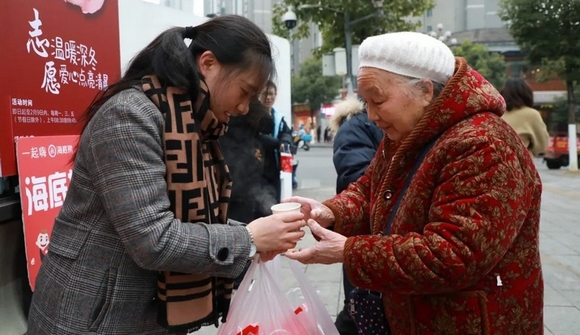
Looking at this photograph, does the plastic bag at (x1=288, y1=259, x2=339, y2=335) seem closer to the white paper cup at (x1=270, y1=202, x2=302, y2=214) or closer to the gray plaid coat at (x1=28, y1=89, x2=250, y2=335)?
the white paper cup at (x1=270, y1=202, x2=302, y2=214)

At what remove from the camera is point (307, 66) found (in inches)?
1741

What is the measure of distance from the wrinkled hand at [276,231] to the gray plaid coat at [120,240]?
5 cm

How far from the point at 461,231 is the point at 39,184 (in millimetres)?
2463

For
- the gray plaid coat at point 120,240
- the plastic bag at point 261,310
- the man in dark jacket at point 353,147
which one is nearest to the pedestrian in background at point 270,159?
the man in dark jacket at point 353,147

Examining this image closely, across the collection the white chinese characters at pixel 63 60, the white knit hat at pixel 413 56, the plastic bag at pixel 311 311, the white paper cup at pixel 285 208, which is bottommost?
the plastic bag at pixel 311 311

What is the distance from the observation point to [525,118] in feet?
13.9

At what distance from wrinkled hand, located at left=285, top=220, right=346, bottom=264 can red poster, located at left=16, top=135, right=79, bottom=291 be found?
1.75 metres

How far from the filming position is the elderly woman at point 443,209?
1.33 m

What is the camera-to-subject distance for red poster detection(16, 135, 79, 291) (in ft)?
9.25

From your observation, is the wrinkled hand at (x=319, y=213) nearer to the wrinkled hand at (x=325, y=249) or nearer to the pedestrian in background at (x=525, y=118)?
the wrinkled hand at (x=325, y=249)

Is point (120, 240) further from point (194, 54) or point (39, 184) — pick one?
point (39, 184)

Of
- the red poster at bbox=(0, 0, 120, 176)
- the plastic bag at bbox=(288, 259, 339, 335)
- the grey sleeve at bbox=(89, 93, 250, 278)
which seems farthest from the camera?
the red poster at bbox=(0, 0, 120, 176)

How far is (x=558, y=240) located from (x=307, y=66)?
39.1m

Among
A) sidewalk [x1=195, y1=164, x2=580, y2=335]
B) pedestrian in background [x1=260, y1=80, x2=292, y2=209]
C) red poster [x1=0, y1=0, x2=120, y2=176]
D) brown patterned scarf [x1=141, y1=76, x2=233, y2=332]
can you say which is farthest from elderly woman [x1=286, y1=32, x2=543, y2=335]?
pedestrian in background [x1=260, y1=80, x2=292, y2=209]
